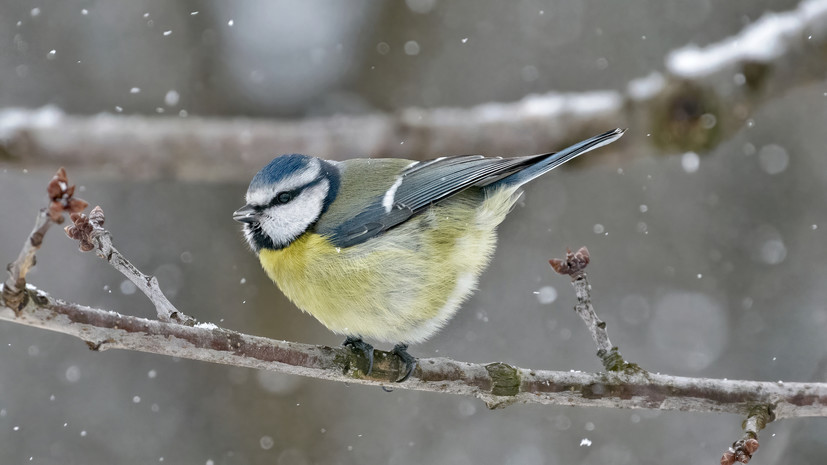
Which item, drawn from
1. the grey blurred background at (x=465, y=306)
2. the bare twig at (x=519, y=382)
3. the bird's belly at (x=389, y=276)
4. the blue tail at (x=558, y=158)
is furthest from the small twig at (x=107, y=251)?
the grey blurred background at (x=465, y=306)

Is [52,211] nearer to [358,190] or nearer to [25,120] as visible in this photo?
[358,190]

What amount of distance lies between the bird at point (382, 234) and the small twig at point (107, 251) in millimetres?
725

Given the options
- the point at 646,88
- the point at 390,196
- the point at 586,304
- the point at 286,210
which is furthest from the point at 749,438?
the point at 646,88

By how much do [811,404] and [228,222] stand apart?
4.52 meters

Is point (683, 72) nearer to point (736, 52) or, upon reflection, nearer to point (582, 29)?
point (736, 52)

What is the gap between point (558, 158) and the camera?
3225 mm

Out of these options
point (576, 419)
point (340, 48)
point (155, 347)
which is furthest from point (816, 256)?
point (155, 347)

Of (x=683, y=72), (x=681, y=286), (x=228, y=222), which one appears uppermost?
(x=683, y=72)

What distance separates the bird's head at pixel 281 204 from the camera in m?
3.25

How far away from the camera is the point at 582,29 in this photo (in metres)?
7.32

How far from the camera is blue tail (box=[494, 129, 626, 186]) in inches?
122

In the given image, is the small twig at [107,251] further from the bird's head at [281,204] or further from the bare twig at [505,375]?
the bird's head at [281,204]

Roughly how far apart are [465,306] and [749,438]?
12.6 ft

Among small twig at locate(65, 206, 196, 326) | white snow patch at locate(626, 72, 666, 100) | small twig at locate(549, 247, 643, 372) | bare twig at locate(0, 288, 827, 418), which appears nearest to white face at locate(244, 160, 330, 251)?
bare twig at locate(0, 288, 827, 418)
